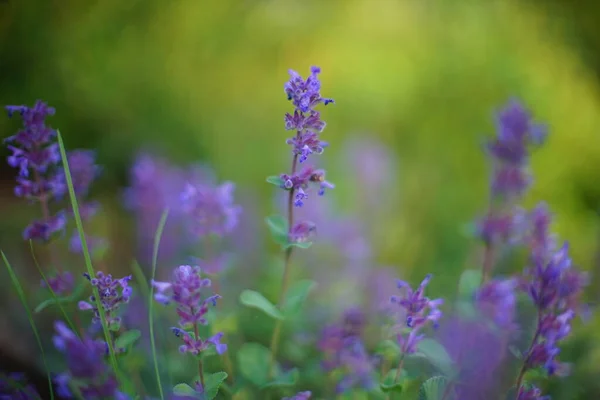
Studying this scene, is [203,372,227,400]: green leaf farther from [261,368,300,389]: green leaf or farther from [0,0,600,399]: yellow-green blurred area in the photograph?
[0,0,600,399]: yellow-green blurred area

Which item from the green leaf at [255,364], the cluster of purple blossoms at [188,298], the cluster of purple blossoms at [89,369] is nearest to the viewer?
the cluster of purple blossoms at [89,369]

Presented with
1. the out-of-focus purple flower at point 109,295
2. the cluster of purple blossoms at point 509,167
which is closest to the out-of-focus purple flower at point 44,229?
the out-of-focus purple flower at point 109,295

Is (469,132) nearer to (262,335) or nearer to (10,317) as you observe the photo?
(262,335)

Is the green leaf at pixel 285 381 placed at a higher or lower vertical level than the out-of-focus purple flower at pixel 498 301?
→ lower

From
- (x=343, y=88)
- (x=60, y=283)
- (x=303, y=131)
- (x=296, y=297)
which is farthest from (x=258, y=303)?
(x=343, y=88)

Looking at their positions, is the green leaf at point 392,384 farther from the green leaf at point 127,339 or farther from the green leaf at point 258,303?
the green leaf at point 127,339

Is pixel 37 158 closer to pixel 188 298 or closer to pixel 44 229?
pixel 44 229

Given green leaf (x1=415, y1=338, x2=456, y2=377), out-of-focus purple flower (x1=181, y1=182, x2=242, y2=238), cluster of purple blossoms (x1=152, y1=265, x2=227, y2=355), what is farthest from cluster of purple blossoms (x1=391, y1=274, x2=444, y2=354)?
out-of-focus purple flower (x1=181, y1=182, x2=242, y2=238)
